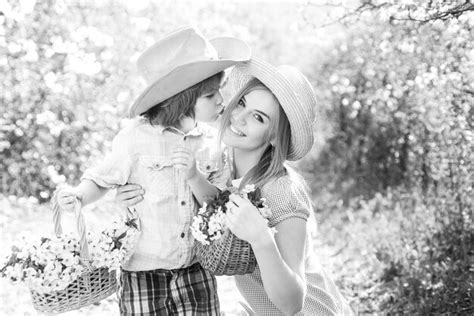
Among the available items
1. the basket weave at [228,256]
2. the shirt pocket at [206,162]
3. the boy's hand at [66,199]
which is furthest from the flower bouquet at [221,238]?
the boy's hand at [66,199]

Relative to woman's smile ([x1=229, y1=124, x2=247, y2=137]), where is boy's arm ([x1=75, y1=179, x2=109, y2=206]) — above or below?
below

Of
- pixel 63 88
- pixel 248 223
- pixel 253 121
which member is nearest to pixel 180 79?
pixel 253 121

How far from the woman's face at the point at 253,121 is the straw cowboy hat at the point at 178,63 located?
165 mm

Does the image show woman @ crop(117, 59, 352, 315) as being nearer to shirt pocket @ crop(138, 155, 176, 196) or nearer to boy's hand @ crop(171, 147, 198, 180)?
shirt pocket @ crop(138, 155, 176, 196)

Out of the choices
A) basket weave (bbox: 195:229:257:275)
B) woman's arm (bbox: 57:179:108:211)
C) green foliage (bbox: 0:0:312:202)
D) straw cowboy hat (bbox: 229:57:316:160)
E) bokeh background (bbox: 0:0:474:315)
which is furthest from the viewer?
green foliage (bbox: 0:0:312:202)

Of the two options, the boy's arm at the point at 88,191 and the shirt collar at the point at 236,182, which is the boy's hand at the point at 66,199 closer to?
the boy's arm at the point at 88,191

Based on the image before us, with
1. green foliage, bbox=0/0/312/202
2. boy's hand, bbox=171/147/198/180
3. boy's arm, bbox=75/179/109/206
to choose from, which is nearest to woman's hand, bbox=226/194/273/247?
boy's hand, bbox=171/147/198/180

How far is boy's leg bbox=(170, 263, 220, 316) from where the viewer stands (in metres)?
2.90

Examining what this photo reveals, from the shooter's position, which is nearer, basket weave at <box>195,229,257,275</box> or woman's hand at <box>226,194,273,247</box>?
woman's hand at <box>226,194,273,247</box>

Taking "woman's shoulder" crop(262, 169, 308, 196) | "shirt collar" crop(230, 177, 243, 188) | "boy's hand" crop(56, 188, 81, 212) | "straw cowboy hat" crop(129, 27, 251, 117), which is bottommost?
"boy's hand" crop(56, 188, 81, 212)

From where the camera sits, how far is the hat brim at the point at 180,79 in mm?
2814

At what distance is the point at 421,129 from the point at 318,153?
225 cm

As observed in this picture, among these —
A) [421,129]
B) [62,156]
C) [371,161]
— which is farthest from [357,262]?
[62,156]

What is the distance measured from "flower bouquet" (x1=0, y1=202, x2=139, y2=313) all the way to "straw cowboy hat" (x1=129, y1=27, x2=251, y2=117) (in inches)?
19.5
